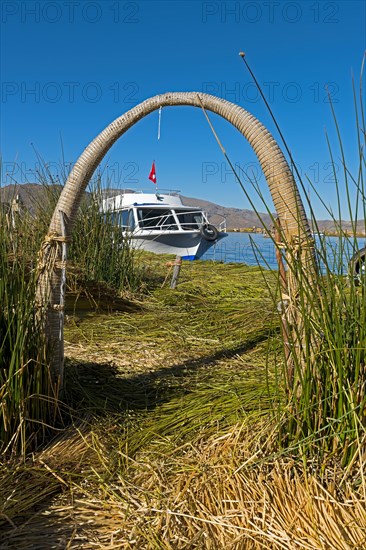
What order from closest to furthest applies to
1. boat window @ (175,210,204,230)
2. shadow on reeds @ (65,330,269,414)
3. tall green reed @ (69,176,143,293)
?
shadow on reeds @ (65,330,269,414), tall green reed @ (69,176,143,293), boat window @ (175,210,204,230)

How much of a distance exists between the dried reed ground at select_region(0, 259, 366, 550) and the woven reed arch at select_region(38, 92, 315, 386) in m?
0.32

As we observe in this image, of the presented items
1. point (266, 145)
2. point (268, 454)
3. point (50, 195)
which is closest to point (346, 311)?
point (268, 454)

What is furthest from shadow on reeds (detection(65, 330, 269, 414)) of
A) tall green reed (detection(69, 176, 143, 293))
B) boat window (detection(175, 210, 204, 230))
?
boat window (detection(175, 210, 204, 230))

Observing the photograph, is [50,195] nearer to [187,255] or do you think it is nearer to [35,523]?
[35,523]

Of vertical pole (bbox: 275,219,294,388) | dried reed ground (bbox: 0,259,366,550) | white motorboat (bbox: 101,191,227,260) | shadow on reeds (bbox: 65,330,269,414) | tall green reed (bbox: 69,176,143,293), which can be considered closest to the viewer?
dried reed ground (bbox: 0,259,366,550)

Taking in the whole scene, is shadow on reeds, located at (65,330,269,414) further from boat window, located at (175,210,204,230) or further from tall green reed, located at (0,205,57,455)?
boat window, located at (175,210,204,230)

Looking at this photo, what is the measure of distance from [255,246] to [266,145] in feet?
1.29

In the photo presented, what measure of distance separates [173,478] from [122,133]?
1.24 m

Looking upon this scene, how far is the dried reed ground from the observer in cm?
113

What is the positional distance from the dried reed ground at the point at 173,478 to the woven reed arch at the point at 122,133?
12.7 inches

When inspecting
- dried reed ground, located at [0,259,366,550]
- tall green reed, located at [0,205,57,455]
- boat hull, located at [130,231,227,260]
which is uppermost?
boat hull, located at [130,231,227,260]

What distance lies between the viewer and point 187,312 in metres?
3.67

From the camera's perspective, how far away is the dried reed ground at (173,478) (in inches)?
44.7

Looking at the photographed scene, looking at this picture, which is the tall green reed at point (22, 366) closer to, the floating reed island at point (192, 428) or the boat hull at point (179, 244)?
the floating reed island at point (192, 428)
